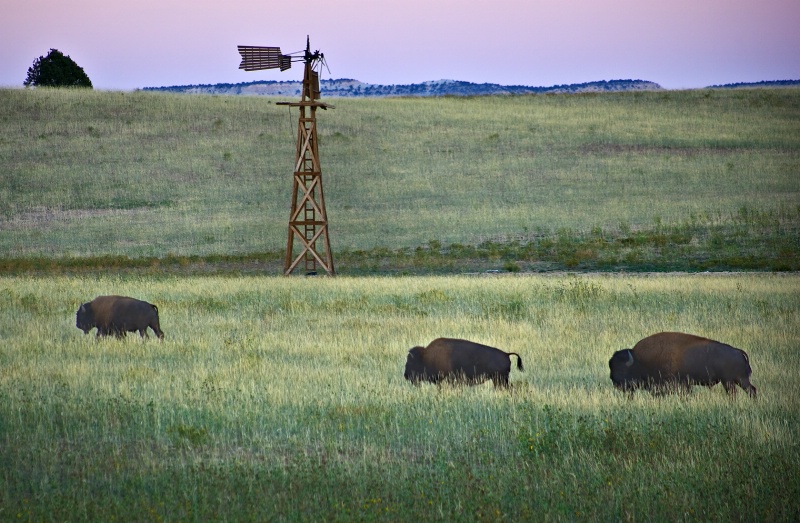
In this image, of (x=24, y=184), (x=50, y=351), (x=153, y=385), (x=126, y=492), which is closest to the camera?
(x=126, y=492)

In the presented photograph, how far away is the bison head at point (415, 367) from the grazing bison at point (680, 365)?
2.63 m

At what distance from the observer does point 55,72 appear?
103 meters

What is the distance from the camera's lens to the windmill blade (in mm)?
36500

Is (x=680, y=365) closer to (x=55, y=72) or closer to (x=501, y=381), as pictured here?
(x=501, y=381)

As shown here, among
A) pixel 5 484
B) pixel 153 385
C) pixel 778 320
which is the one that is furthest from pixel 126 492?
pixel 778 320

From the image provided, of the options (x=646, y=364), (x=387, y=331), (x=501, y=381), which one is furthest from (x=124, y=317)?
(x=646, y=364)

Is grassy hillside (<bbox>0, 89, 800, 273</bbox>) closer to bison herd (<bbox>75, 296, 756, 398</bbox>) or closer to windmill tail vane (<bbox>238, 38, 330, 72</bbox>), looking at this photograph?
windmill tail vane (<bbox>238, 38, 330, 72</bbox>)

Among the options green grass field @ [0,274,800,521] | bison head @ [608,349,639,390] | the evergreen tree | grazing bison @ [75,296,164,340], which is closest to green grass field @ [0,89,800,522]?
green grass field @ [0,274,800,521]

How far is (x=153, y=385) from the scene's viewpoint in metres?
12.8

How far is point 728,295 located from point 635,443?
1447 cm

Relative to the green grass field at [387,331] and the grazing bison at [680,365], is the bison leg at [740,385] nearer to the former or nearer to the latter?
the grazing bison at [680,365]

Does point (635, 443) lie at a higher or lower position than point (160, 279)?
higher

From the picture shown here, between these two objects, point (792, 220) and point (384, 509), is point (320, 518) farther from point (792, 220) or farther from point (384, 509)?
point (792, 220)

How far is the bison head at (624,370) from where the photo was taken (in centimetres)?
1205
